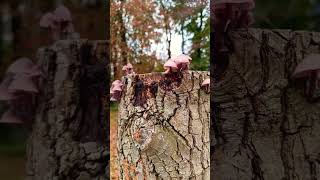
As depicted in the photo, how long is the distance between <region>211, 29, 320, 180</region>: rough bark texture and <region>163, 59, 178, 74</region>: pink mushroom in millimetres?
155

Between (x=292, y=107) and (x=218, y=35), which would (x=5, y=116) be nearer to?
(x=218, y=35)

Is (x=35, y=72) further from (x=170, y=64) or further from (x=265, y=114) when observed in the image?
(x=265, y=114)

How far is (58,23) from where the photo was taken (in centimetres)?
89

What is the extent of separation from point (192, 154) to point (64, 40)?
0.44 m

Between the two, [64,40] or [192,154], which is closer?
[64,40]

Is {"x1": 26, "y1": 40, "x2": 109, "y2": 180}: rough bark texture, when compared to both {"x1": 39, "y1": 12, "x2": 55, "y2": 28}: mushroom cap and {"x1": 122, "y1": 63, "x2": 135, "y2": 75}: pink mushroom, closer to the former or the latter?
{"x1": 39, "y1": 12, "x2": 55, "y2": 28}: mushroom cap

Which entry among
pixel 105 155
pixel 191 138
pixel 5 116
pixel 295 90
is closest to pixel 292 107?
pixel 295 90

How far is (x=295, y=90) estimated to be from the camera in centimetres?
93

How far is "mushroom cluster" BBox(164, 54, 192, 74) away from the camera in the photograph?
107 cm

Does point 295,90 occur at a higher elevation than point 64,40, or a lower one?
lower

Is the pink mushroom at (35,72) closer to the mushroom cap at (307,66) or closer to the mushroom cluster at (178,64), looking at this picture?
the mushroom cluster at (178,64)

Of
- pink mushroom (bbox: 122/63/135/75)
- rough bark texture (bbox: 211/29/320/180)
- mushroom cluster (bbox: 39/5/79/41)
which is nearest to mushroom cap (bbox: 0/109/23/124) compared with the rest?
mushroom cluster (bbox: 39/5/79/41)

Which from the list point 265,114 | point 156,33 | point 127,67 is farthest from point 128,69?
point 265,114

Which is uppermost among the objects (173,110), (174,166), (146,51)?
(146,51)
